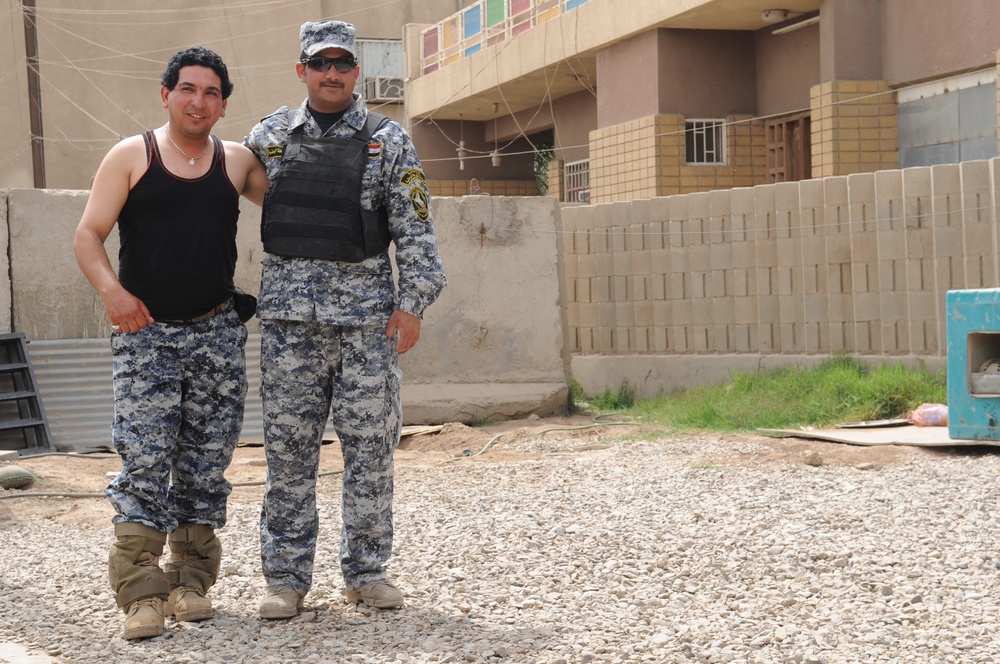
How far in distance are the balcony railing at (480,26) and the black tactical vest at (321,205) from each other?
14.4 m

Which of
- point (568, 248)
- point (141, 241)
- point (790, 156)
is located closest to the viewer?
point (141, 241)

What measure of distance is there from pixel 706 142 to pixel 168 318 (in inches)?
530

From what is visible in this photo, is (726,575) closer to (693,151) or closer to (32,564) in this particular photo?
(32,564)

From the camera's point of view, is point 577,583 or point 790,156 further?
point 790,156

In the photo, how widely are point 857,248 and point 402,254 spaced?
6.33 m

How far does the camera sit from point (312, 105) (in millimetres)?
3945

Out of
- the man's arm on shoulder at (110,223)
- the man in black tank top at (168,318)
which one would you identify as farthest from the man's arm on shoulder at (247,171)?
the man's arm on shoulder at (110,223)

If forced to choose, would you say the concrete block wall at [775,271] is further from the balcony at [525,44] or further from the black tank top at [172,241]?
the black tank top at [172,241]

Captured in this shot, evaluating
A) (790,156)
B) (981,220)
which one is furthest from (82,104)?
A: (981,220)

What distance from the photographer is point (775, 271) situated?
1009 cm

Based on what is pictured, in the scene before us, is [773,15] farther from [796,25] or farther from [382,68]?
[382,68]

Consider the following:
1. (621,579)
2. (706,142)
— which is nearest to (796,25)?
(706,142)

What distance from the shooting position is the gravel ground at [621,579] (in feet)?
11.8

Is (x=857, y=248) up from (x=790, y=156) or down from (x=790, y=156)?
down
